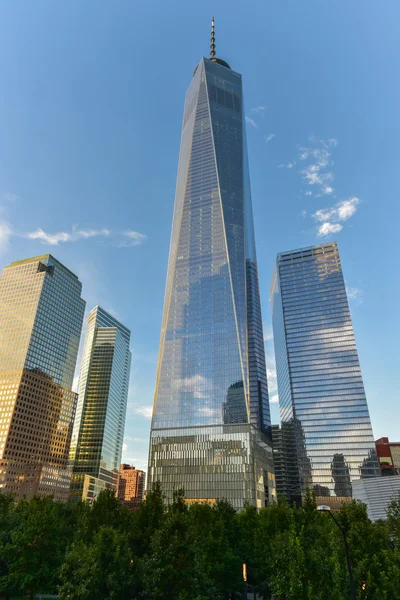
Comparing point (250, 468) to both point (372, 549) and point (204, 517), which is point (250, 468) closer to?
point (204, 517)

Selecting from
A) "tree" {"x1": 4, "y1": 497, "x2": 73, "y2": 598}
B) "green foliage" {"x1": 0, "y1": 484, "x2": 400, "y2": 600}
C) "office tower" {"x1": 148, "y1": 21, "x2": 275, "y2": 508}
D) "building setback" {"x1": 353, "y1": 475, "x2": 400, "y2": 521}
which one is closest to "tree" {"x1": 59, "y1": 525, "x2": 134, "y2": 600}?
"green foliage" {"x1": 0, "y1": 484, "x2": 400, "y2": 600}

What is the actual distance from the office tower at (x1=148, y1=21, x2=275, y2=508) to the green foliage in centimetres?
9483

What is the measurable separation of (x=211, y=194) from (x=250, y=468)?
12041cm

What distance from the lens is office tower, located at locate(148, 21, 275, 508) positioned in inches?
5758

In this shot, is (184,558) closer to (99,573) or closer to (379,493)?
(99,573)

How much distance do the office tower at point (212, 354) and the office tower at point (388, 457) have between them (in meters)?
51.8

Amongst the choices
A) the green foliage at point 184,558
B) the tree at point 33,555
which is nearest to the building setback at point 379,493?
the green foliage at point 184,558

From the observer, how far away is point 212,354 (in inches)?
6388

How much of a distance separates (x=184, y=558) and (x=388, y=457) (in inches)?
7016

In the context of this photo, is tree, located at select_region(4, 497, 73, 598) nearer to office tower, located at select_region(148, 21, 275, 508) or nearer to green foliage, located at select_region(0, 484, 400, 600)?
green foliage, located at select_region(0, 484, 400, 600)

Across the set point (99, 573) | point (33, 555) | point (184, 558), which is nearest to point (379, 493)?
point (184, 558)

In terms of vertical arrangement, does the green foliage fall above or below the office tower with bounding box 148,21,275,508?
below

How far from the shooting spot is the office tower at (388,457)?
576 ft

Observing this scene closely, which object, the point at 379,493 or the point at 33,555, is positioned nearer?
the point at 33,555
